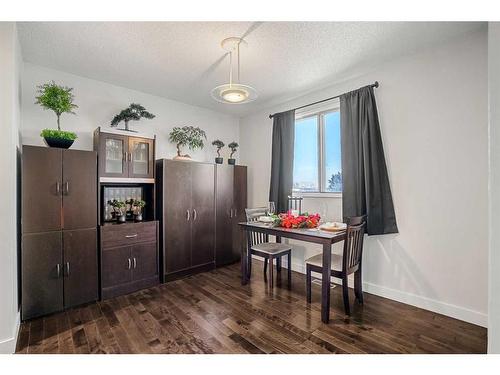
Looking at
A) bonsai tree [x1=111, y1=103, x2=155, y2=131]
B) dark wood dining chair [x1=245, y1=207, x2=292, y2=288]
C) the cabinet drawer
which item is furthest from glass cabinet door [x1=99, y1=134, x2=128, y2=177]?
dark wood dining chair [x1=245, y1=207, x2=292, y2=288]

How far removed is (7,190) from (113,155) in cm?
123

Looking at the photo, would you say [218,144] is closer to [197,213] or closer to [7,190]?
[197,213]

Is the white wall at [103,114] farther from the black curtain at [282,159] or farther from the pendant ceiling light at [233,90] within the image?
the pendant ceiling light at [233,90]

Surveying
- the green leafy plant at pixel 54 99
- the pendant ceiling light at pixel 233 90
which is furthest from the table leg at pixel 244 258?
the green leafy plant at pixel 54 99

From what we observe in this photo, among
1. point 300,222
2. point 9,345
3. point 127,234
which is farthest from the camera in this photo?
point 127,234

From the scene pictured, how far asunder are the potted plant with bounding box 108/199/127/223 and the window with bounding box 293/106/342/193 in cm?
248

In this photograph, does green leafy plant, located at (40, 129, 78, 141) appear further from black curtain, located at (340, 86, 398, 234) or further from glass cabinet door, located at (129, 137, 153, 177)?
black curtain, located at (340, 86, 398, 234)

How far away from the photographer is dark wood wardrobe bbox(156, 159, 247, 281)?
3.34 m

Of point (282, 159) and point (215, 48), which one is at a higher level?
point (215, 48)

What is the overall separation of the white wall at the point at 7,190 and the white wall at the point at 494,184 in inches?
133

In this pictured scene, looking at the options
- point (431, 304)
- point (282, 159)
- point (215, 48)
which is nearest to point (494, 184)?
point (431, 304)

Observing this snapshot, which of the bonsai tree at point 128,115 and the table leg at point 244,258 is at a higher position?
the bonsai tree at point 128,115

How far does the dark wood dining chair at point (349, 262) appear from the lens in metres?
2.39

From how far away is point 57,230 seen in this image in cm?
251
